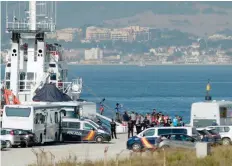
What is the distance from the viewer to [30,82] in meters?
53.1

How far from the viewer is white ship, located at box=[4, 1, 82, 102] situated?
52594 millimetres

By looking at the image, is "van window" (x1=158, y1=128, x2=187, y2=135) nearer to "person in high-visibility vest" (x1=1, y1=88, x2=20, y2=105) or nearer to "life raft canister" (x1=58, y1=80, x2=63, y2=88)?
"person in high-visibility vest" (x1=1, y1=88, x2=20, y2=105)

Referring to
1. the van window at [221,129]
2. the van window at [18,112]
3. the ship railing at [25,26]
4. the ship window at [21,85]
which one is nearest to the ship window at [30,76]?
the ship window at [21,85]

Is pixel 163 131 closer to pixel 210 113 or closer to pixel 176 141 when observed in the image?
pixel 176 141

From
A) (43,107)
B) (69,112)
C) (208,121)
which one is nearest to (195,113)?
(208,121)

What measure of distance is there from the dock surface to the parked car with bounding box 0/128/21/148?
18.0 inches

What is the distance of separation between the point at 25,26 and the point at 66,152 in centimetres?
1948

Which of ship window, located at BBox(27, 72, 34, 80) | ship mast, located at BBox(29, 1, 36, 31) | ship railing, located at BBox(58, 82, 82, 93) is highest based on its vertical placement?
ship mast, located at BBox(29, 1, 36, 31)

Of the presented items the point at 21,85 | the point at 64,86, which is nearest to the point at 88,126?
the point at 21,85

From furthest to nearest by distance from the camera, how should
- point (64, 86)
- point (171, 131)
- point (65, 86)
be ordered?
point (65, 86)
point (64, 86)
point (171, 131)

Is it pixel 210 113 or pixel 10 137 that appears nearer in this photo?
pixel 10 137

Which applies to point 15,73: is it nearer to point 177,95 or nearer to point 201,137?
point 201,137

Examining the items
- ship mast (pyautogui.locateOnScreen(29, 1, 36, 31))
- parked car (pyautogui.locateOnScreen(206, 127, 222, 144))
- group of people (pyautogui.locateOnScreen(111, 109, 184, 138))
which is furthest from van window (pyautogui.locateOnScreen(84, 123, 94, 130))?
ship mast (pyautogui.locateOnScreen(29, 1, 36, 31))

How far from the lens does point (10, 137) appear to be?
37.6 metres
